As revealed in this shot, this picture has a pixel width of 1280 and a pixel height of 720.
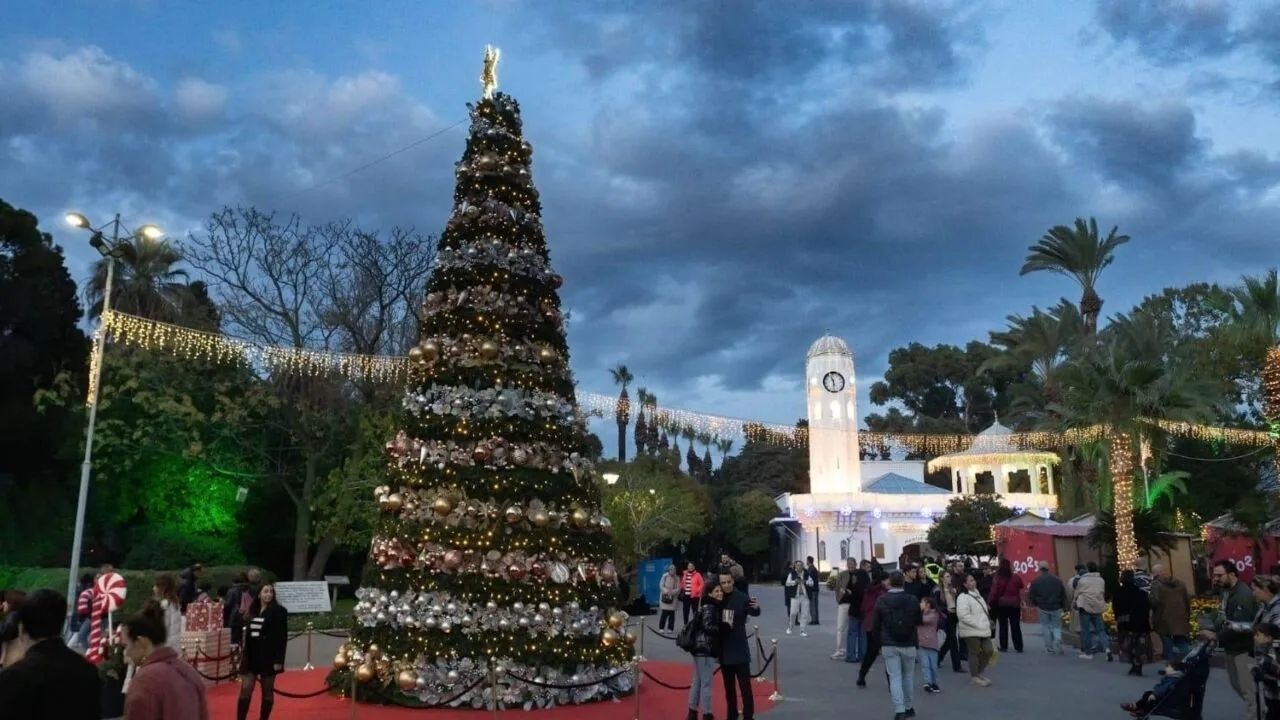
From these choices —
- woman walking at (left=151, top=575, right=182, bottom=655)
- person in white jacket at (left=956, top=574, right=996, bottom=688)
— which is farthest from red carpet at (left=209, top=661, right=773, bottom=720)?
person in white jacket at (left=956, top=574, right=996, bottom=688)

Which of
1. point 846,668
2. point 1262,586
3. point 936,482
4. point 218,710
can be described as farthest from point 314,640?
point 936,482

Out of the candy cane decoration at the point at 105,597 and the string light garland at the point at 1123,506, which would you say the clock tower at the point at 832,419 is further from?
the candy cane decoration at the point at 105,597

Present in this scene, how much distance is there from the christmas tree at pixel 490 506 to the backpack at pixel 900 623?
305cm

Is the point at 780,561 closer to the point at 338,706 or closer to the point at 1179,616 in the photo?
the point at 1179,616

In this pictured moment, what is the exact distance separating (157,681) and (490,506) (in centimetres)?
614

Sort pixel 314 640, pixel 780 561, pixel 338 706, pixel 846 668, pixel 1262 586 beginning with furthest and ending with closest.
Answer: pixel 780 561 < pixel 314 640 < pixel 846 668 < pixel 338 706 < pixel 1262 586

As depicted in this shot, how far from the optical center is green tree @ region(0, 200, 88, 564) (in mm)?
27484

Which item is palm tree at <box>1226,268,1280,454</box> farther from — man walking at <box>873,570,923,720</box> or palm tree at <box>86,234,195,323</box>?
palm tree at <box>86,234,195,323</box>

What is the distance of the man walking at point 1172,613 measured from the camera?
12.6 meters

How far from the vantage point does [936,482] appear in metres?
70.0

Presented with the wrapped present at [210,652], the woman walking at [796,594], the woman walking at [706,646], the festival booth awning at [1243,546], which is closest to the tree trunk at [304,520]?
the woman walking at [796,594]

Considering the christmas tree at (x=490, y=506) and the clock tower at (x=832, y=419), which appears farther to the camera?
the clock tower at (x=832, y=419)

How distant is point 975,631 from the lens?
470 inches

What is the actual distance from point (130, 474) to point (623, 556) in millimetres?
15454
